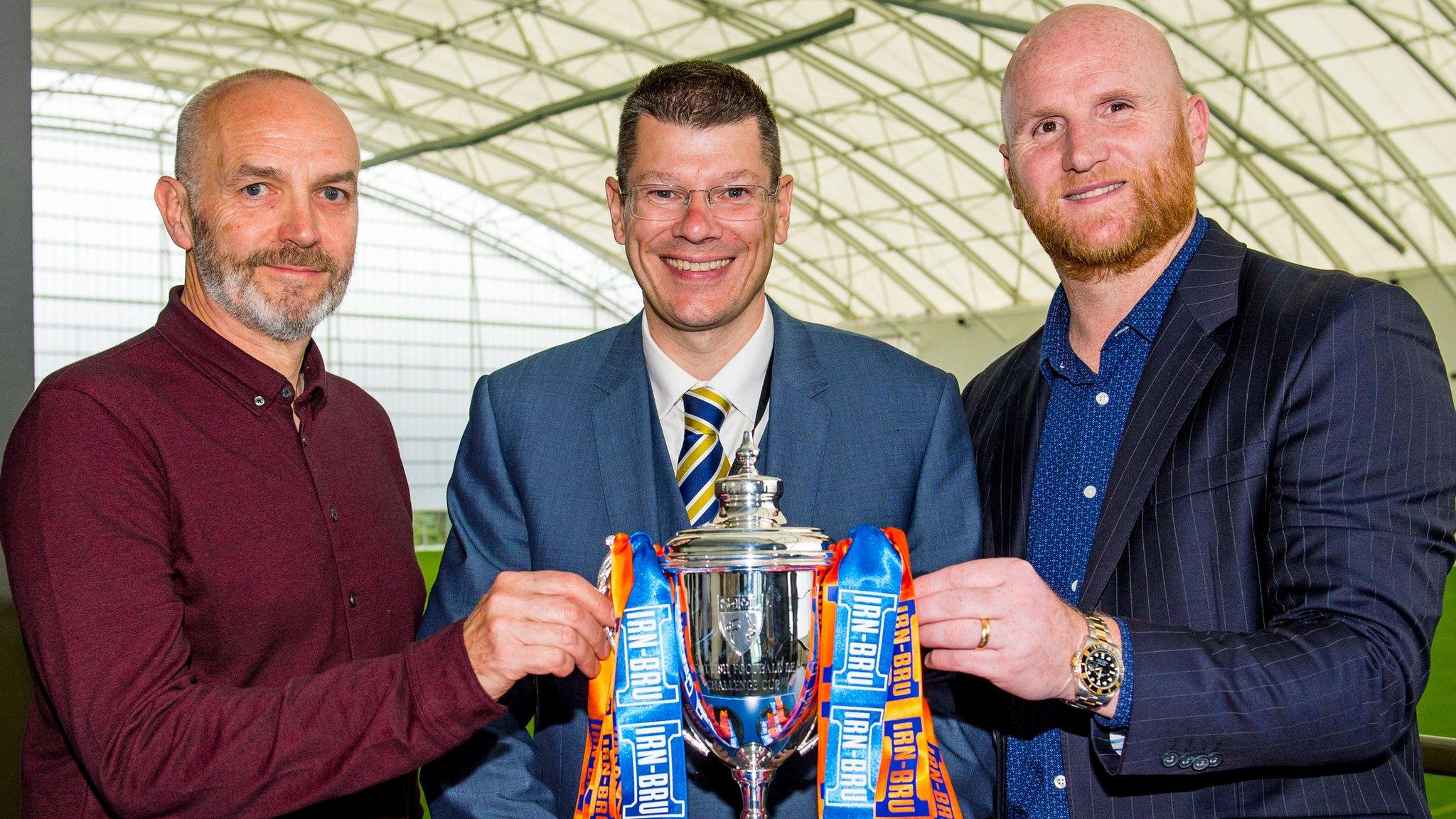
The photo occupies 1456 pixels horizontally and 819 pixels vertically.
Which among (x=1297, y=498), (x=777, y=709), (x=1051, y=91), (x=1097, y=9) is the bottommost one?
(x=777, y=709)

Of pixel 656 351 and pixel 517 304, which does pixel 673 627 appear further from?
pixel 517 304

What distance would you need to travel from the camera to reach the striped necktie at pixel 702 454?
2.35 metres

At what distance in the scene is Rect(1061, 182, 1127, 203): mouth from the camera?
2.44 m

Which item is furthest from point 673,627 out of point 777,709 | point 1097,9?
point 1097,9

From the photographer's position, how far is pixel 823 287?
3036cm

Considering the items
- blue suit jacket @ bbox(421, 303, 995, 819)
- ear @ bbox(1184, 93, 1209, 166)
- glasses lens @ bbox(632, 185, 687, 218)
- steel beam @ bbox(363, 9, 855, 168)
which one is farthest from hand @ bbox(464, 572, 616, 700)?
steel beam @ bbox(363, 9, 855, 168)

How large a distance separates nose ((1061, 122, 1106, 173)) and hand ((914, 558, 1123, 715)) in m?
0.96

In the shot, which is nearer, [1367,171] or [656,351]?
[656,351]

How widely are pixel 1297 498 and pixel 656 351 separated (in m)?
1.25

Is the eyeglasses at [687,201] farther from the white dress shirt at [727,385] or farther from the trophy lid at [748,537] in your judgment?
the trophy lid at [748,537]

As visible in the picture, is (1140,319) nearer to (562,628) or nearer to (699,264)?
(699,264)

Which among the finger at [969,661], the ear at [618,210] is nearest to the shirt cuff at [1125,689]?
the finger at [969,661]

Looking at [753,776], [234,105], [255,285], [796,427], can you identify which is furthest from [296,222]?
[753,776]

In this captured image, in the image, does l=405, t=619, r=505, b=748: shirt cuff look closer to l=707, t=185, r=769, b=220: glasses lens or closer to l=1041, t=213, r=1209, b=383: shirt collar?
l=707, t=185, r=769, b=220: glasses lens
